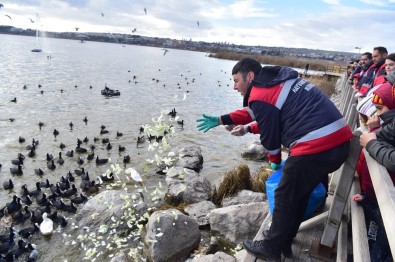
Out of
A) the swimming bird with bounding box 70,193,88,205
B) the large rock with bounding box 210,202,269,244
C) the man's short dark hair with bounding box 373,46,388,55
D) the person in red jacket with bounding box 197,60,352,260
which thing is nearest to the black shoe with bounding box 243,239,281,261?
the person in red jacket with bounding box 197,60,352,260

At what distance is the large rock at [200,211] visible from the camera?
8.71 m

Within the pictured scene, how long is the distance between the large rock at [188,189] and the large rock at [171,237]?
263 centimetres

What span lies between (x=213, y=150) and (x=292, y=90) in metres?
13.0

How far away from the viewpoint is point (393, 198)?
2238 mm

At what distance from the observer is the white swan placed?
8852 millimetres

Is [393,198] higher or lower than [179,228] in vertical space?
higher

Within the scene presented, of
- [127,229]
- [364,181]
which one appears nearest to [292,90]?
[364,181]

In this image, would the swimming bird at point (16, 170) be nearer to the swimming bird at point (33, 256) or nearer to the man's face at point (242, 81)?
the swimming bird at point (33, 256)

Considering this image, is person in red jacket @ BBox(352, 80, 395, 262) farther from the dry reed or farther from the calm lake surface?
the calm lake surface

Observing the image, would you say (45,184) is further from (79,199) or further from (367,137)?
(367,137)

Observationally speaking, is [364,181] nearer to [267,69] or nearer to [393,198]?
[267,69]

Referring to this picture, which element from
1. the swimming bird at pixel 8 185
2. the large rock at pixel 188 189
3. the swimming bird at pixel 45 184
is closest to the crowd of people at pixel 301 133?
the large rock at pixel 188 189

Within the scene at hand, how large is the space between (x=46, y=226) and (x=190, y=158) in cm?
668

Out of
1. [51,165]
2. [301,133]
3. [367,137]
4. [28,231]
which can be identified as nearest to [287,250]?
[301,133]
